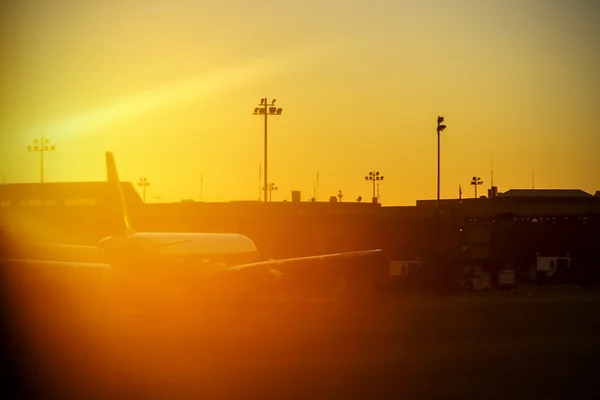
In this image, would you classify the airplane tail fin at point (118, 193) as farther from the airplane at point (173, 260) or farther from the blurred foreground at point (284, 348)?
the blurred foreground at point (284, 348)

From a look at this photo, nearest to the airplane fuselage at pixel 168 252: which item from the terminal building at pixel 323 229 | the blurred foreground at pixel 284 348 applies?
the blurred foreground at pixel 284 348

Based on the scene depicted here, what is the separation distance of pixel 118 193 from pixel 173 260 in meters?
4.67

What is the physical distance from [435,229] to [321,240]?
34.2ft

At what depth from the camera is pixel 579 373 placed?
60.0 feet

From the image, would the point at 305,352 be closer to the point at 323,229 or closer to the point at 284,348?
the point at 284,348

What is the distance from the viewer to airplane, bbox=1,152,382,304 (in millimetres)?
31609

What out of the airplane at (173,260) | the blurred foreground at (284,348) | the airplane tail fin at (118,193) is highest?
the airplane tail fin at (118,193)

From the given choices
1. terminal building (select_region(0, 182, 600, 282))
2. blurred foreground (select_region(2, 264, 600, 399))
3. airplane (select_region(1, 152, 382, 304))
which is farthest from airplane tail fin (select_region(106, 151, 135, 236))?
terminal building (select_region(0, 182, 600, 282))

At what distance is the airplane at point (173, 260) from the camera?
31609mm

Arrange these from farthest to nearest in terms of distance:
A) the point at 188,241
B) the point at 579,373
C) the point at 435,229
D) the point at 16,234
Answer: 1. the point at 435,229
2. the point at 16,234
3. the point at 188,241
4. the point at 579,373

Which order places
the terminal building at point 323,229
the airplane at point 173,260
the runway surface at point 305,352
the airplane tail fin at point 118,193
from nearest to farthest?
1. the runway surface at point 305,352
2. the airplane at point 173,260
3. the airplane tail fin at point 118,193
4. the terminal building at point 323,229

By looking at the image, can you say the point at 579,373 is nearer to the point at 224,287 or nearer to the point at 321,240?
the point at 224,287

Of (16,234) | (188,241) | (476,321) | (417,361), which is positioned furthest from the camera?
(16,234)

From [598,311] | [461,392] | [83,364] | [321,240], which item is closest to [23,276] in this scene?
[83,364]
